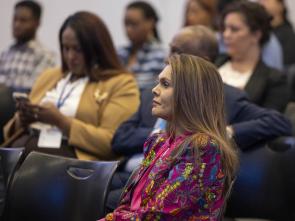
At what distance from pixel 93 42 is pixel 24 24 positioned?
5.12 feet

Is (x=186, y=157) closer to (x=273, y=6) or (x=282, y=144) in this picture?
(x=282, y=144)

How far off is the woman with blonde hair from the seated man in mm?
769

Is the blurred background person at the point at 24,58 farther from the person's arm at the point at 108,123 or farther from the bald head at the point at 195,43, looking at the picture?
the bald head at the point at 195,43

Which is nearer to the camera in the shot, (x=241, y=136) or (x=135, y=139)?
(x=241, y=136)

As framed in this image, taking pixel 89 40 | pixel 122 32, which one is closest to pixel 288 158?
pixel 89 40

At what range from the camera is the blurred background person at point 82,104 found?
3.14 meters

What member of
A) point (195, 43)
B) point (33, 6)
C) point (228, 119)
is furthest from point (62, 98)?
point (33, 6)

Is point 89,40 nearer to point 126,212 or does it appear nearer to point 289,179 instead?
point 289,179

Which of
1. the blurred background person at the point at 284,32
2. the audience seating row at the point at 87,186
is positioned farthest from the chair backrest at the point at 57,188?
the blurred background person at the point at 284,32

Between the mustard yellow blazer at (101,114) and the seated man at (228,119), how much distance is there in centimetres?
11

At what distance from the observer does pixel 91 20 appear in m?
3.31

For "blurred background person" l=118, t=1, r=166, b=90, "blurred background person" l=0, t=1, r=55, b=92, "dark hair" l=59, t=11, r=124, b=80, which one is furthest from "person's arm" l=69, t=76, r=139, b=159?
"blurred background person" l=0, t=1, r=55, b=92

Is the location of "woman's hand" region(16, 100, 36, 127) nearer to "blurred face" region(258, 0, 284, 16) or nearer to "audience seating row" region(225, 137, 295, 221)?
"audience seating row" region(225, 137, 295, 221)

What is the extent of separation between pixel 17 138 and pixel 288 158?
140 centimetres
